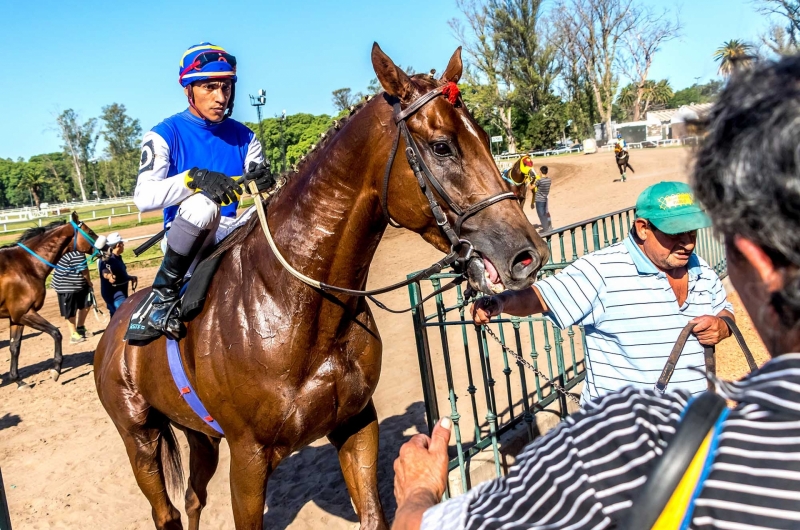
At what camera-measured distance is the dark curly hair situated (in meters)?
0.85

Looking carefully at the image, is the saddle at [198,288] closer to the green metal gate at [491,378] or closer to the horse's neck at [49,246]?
the green metal gate at [491,378]

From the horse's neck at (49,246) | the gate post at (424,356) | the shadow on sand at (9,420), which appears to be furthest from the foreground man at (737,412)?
the horse's neck at (49,246)

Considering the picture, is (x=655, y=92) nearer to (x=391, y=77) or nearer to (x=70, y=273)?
(x=70, y=273)

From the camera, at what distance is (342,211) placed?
2.89 m

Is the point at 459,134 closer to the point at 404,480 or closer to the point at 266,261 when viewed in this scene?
the point at 266,261

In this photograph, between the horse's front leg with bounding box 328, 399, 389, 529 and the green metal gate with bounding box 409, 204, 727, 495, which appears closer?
the horse's front leg with bounding box 328, 399, 389, 529

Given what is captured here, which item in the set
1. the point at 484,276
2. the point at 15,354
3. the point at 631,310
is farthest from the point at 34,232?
the point at 631,310

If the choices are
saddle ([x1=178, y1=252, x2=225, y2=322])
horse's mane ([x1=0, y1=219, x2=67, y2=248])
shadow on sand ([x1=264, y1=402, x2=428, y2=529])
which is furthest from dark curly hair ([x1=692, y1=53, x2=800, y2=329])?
horse's mane ([x1=0, y1=219, x2=67, y2=248])

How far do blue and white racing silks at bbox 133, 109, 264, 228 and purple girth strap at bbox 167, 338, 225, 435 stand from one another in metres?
0.77

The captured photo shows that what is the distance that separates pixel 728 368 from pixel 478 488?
6137 mm

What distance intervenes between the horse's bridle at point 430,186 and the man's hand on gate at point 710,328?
102 centimetres

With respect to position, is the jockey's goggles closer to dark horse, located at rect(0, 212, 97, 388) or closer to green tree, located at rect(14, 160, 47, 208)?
dark horse, located at rect(0, 212, 97, 388)

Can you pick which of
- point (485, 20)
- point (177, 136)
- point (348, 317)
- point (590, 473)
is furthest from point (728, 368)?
point (485, 20)

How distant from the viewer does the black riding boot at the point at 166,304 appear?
10.6 ft
